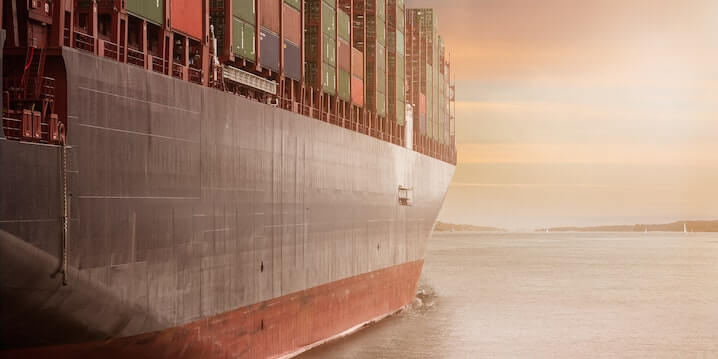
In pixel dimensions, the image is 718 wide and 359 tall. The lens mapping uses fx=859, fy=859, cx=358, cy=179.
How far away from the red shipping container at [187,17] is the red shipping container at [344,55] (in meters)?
15.1

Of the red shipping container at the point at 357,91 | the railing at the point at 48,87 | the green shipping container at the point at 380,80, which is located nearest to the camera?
the railing at the point at 48,87

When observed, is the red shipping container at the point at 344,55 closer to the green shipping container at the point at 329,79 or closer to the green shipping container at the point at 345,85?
the green shipping container at the point at 345,85

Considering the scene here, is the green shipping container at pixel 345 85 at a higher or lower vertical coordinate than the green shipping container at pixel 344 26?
lower

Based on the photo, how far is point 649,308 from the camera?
62.3 meters

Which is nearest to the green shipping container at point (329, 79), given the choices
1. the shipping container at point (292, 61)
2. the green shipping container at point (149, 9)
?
the shipping container at point (292, 61)

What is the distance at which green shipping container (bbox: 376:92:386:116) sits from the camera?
47.0 metres

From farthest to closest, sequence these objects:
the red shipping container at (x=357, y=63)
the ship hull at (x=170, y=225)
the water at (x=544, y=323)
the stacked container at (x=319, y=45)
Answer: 1. the red shipping container at (x=357, y=63)
2. the water at (x=544, y=323)
3. the stacked container at (x=319, y=45)
4. the ship hull at (x=170, y=225)

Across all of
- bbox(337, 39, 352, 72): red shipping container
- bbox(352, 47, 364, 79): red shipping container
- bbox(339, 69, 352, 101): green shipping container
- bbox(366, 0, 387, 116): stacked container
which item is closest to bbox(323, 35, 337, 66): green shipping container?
bbox(337, 39, 352, 72): red shipping container

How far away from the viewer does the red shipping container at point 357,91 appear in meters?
42.5

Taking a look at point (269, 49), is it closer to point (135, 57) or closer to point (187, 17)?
point (187, 17)

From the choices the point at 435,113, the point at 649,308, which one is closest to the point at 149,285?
the point at 435,113

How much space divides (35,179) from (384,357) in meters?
21.3

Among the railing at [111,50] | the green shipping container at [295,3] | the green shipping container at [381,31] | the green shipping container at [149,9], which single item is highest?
the green shipping container at [381,31]

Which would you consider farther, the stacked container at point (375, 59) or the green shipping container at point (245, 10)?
the stacked container at point (375, 59)
